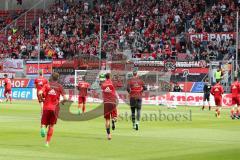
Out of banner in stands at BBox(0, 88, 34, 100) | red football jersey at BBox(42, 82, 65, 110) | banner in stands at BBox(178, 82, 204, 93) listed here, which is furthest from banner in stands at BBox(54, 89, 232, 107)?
red football jersey at BBox(42, 82, 65, 110)

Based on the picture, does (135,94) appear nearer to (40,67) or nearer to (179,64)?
(179,64)

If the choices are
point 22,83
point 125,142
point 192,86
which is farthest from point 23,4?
point 125,142

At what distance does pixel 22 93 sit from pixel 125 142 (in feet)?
121

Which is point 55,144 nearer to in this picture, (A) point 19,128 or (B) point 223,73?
Result: (A) point 19,128

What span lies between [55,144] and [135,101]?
729 centimetres

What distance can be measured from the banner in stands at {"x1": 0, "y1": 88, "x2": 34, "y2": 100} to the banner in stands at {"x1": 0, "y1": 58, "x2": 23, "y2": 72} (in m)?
1.88

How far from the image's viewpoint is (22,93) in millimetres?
57031

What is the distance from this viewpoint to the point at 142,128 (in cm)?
2741

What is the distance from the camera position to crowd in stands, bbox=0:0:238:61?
50.8m

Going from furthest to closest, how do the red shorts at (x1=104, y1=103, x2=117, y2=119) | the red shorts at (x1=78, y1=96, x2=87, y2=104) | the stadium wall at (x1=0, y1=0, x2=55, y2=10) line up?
1. the stadium wall at (x1=0, y1=0, x2=55, y2=10)
2. the red shorts at (x1=78, y1=96, x2=87, y2=104)
3. the red shorts at (x1=104, y1=103, x2=117, y2=119)

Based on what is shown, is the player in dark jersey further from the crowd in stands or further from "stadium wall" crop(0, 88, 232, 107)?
the crowd in stands

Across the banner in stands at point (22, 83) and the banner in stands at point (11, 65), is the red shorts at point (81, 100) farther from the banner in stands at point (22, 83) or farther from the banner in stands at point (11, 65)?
the banner in stands at point (11, 65)

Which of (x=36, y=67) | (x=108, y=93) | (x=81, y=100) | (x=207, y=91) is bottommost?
(x=81, y=100)

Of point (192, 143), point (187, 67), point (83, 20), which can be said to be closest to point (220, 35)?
point (187, 67)
